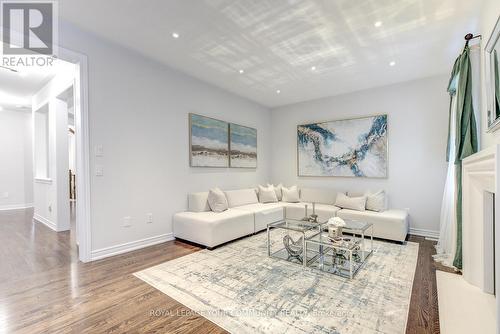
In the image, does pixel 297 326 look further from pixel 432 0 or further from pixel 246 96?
pixel 246 96

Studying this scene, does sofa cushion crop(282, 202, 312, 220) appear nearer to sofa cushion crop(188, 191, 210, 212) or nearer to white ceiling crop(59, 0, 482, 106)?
sofa cushion crop(188, 191, 210, 212)

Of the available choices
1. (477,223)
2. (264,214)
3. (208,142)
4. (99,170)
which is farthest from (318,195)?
(99,170)

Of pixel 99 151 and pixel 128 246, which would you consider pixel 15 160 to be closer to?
pixel 99 151

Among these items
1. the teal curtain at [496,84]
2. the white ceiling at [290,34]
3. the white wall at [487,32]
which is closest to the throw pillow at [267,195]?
the white ceiling at [290,34]

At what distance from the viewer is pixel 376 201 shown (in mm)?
3918

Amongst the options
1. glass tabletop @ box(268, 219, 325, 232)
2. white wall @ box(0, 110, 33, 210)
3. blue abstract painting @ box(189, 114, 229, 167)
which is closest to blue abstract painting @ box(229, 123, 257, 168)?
blue abstract painting @ box(189, 114, 229, 167)

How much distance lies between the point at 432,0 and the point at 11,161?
9.36 metres

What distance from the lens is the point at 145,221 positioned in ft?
11.0

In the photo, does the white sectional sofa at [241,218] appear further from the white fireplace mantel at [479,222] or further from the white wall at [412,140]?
the white fireplace mantel at [479,222]

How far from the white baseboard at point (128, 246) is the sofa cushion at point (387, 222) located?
3.11 meters

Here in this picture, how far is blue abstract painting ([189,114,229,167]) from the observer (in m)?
4.04

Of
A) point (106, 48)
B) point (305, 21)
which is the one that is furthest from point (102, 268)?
point (305, 21)

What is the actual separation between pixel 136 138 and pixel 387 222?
399 cm

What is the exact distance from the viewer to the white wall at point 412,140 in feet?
12.6
